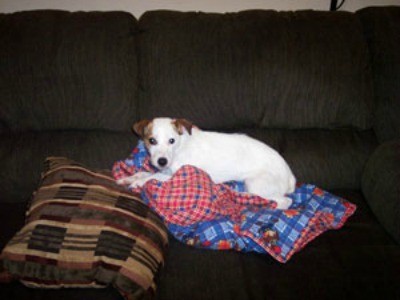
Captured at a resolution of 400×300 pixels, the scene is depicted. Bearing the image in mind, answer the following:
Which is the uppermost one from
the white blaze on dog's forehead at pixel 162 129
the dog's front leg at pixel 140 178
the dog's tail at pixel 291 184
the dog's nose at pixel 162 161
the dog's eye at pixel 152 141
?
the white blaze on dog's forehead at pixel 162 129

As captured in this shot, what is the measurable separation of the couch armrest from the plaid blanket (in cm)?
15

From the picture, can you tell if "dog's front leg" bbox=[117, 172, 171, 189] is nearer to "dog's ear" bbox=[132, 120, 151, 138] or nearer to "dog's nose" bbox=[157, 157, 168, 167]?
"dog's nose" bbox=[157, 157, 168, 167]

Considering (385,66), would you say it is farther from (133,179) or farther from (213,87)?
(133,179)

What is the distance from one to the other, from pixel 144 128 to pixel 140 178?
320 millimetres

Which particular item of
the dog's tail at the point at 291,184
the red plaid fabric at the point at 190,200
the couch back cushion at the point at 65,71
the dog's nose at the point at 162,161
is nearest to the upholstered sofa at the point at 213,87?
the couch back cushion at the point at 65,71

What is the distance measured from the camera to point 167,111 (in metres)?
2.20

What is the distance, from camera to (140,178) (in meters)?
2.09

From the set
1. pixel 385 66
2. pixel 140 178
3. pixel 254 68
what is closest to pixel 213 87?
pixel 254 68

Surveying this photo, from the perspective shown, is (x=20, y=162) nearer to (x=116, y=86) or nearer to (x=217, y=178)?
(x=116, y=86)

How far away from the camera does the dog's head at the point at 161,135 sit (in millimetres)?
2061

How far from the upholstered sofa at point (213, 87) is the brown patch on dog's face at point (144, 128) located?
165 millimetres

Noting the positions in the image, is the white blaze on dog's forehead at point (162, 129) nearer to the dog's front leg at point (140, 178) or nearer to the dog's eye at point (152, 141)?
the dog's eye at point (152, 141)

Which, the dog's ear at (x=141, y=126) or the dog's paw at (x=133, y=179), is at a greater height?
the dog's ear at (x=141, y=126)

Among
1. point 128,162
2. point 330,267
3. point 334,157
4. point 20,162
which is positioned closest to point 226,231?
point 330,267
